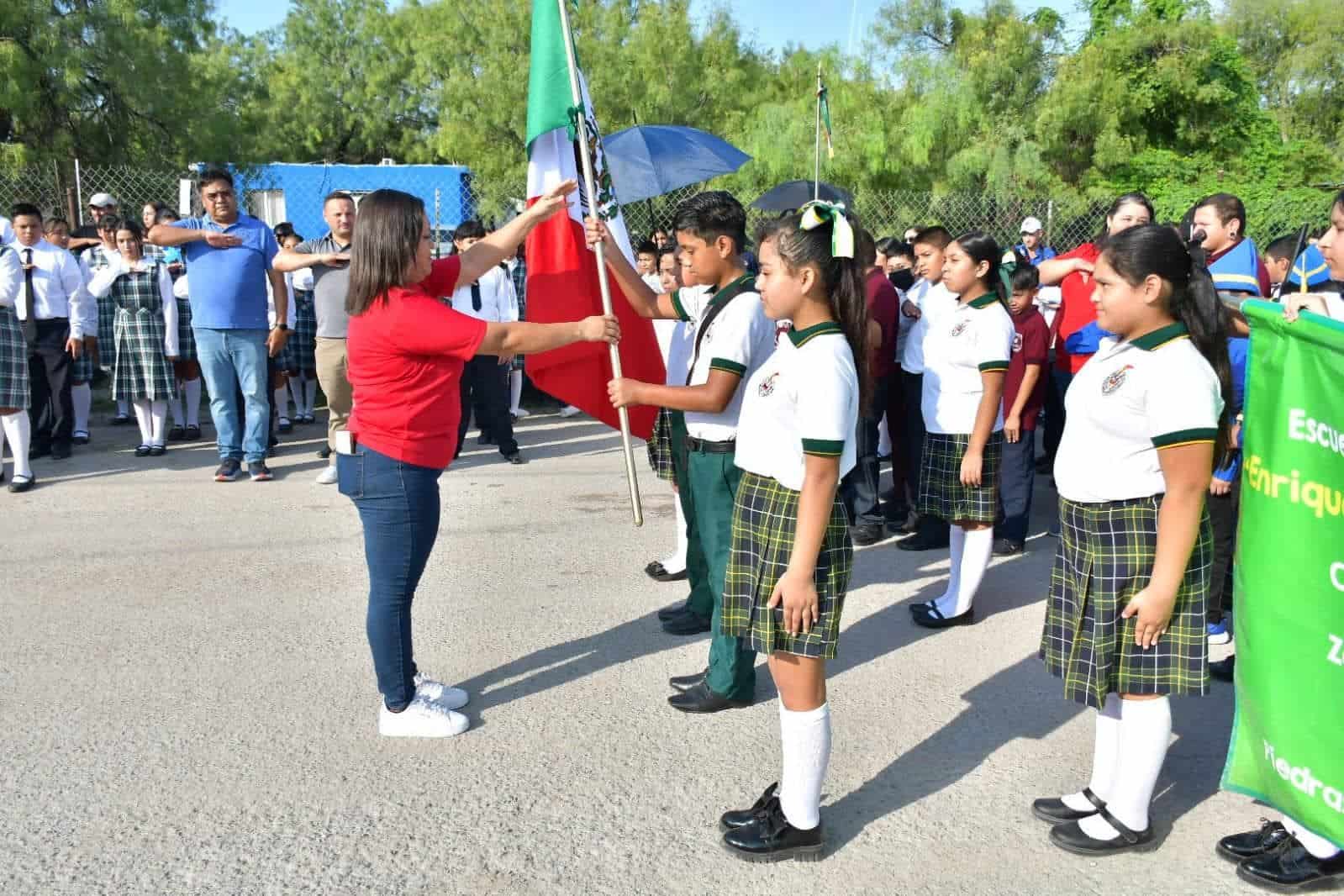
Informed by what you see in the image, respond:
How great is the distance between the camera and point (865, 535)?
6.50 metres

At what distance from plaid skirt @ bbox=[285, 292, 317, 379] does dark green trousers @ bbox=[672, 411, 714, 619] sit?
605 cm

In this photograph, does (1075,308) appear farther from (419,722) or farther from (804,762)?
(419,722)

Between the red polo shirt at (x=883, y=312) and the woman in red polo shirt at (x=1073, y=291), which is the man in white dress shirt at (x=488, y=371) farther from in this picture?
the woman in red polo shirt at (x=1073, y=291)

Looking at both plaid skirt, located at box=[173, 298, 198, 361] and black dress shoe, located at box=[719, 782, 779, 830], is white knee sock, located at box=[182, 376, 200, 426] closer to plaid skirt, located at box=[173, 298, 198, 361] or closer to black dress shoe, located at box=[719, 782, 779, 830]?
plaid skirt, located at box=[173, 298, 198, 361]

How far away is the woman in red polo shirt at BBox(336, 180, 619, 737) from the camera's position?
135 inches

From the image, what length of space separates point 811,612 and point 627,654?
1889 millimetres

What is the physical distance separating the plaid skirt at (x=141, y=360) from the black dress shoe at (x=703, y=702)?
242 inches

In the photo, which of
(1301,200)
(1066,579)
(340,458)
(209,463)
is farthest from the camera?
(1301,200)

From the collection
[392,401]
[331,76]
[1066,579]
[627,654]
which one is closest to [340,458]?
[392,401]

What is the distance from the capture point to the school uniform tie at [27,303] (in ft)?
26.5

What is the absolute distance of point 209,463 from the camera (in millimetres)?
8375

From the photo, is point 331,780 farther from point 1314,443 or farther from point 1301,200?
point 1301,200

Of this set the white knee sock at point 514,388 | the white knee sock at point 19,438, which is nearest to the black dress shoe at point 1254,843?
the white knee sock at point 19,438

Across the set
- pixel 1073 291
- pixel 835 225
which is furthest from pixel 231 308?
pixel 835 225
